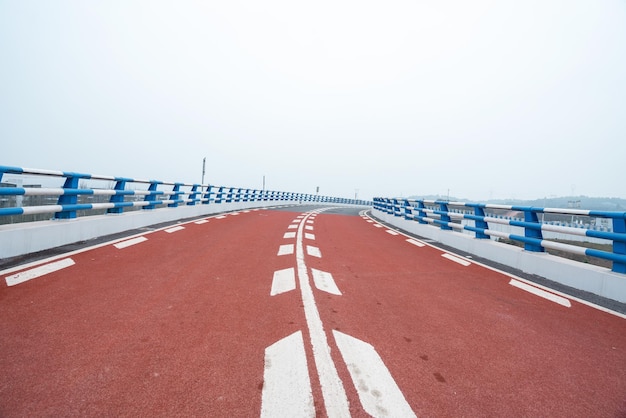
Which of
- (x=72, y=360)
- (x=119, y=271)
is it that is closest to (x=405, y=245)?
(x=119, y=271)

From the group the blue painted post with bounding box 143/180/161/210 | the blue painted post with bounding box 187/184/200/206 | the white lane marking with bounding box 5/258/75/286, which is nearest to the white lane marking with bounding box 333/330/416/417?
the white lane marking with bounding box 5/258/75/286

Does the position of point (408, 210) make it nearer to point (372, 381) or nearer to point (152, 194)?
point (152, 194)

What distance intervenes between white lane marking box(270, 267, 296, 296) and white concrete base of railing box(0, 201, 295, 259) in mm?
4248

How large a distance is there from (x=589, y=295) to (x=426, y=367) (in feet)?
14.1

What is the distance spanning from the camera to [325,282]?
5348 millimetres

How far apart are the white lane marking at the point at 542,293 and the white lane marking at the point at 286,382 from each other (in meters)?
4.13

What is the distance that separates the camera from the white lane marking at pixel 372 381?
230 centimetres

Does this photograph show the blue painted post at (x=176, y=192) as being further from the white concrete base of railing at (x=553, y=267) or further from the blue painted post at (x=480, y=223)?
the blue painted post at (x=480, y=223)

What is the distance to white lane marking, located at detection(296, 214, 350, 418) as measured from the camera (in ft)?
7.50

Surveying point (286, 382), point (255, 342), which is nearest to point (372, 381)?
point (286, 382)

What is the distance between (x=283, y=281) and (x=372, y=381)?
9.05 feet

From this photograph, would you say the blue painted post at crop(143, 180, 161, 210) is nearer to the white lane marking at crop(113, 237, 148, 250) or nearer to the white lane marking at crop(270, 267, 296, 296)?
the white lane marking at crop(113, 237, 148, 250)

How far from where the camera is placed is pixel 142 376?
2.56 meters

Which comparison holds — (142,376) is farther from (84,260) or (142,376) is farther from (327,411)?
(84,260)
